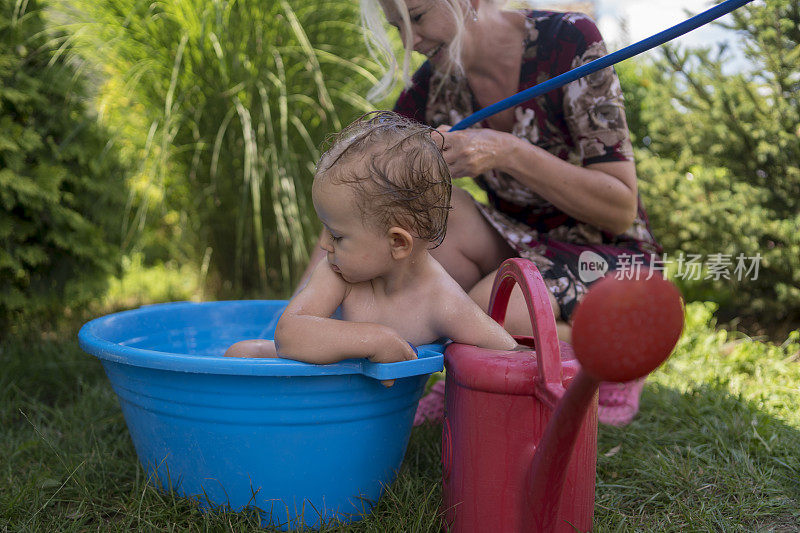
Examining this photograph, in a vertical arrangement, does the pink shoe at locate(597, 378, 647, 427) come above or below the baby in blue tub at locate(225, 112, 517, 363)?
below

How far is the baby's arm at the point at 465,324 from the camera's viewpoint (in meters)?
1.19

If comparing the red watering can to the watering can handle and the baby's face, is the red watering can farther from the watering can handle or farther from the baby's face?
the baby's face

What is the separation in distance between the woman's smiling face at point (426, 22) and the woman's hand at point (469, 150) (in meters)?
0.32

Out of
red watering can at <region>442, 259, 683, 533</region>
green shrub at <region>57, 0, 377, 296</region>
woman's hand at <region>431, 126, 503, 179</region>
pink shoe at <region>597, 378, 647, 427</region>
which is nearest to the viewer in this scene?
red watering can at <region>442, 259, 683, 533</region>

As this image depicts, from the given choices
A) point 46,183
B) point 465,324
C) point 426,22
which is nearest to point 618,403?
point 465,324

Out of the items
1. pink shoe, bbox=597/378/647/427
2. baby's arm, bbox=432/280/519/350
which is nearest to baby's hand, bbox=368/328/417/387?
baby's arm, bbox=432/280/519/350

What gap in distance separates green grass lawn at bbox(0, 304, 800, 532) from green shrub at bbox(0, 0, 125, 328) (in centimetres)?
27

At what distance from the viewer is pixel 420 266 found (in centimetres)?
124

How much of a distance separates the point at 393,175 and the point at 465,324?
30 cm

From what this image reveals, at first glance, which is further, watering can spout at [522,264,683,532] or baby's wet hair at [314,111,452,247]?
baby's wet hair at [314,111,452,247]

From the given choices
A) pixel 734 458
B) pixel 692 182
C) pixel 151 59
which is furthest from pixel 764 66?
pixel 151 59

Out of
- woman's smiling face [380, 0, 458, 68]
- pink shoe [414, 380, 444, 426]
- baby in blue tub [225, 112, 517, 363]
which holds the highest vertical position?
woman's smiling face [380, 0, 458, 68]

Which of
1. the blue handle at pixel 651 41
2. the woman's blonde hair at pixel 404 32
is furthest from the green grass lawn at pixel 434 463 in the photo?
the woman's blonde hair at pixel 404 32

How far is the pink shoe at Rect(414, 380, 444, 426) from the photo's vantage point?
1654 millimetres
